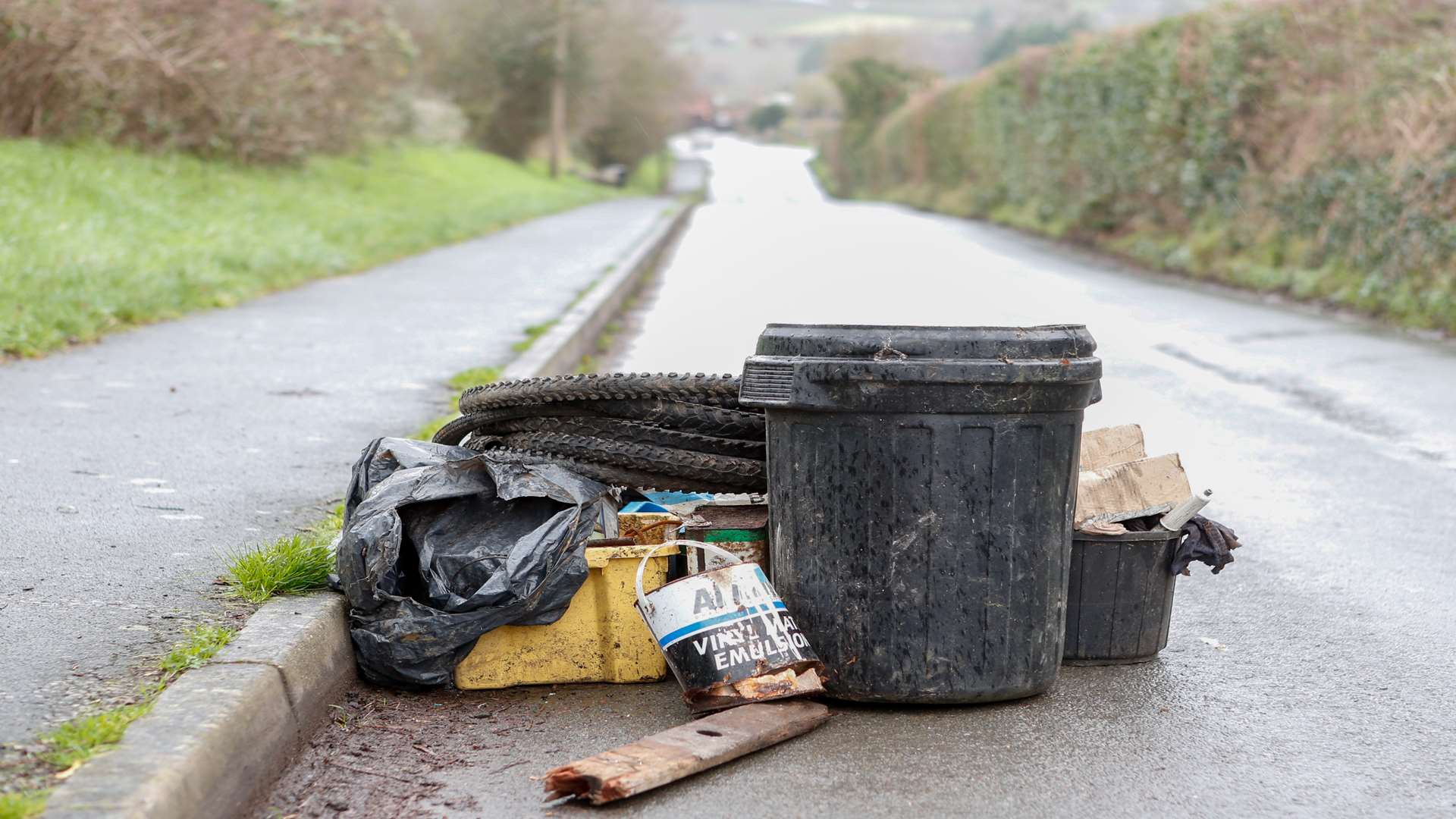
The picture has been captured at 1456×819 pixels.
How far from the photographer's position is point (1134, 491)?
410 cm

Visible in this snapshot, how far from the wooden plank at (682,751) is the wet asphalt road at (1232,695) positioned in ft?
0.14

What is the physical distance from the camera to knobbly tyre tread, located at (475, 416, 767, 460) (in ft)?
14.1

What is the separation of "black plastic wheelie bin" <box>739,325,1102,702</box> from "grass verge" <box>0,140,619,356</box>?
6.67 metres

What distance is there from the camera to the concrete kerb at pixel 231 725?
2.64m

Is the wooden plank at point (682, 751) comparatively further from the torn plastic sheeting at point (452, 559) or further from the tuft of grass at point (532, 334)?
the tuft of grass at point (532, 334)

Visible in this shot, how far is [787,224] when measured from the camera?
92.0 ft

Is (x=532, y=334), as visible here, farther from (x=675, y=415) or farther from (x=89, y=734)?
(x=89, y=734)

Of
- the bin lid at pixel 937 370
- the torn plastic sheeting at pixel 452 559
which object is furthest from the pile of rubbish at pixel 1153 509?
the torn plastic sheeting at pixel 452 559

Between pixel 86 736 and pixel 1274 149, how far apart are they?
16464 mm

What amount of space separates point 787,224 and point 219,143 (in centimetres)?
1170

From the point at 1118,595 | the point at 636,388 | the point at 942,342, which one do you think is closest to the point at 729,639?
the point at 942,342

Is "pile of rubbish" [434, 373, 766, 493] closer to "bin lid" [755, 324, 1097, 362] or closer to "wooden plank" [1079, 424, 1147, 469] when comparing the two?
"bin lid" [755, 324, 1097, 362]

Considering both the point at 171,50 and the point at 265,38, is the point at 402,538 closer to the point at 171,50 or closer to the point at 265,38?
the point at 171,50

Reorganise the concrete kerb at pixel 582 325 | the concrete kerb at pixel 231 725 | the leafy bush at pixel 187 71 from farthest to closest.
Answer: the leafy bush at pixel 187 71
the concrete kerb at pixel 582 325
the concrete kerb at pixel 231 725
